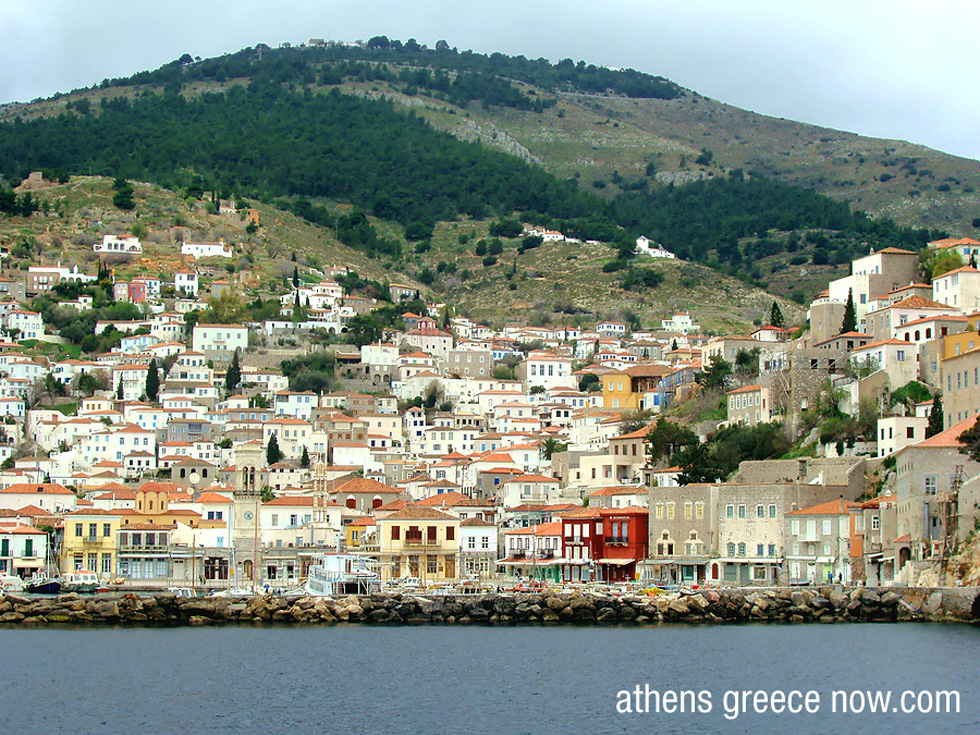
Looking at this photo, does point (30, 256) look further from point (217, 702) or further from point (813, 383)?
point (217, 702)

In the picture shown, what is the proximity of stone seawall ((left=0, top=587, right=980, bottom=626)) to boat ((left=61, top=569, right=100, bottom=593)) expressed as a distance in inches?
215

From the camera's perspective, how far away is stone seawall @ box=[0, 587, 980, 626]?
55.8 m

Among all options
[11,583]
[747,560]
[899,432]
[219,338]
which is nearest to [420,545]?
[747,560]

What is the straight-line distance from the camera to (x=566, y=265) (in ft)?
519

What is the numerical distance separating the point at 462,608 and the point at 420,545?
33.2ft

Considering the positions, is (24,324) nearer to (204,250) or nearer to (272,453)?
(204,250)

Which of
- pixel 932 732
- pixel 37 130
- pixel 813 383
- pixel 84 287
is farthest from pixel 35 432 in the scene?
pixel 37 130

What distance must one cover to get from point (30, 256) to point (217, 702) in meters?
108

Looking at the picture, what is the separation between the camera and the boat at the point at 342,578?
63.0 meters

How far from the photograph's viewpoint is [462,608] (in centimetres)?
5847

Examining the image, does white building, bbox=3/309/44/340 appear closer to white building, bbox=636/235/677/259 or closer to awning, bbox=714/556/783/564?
white building, bbox=636/235/677/259

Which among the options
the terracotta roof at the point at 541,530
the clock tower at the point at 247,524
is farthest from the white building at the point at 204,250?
the terracotta roof at the point at 541,530

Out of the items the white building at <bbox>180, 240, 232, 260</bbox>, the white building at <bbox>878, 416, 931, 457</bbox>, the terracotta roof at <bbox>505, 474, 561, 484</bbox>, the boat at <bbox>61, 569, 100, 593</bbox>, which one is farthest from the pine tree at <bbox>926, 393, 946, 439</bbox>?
the white building at <bbox>180, 240, 232, 260</bbox>

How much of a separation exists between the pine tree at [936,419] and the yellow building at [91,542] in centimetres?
3625
